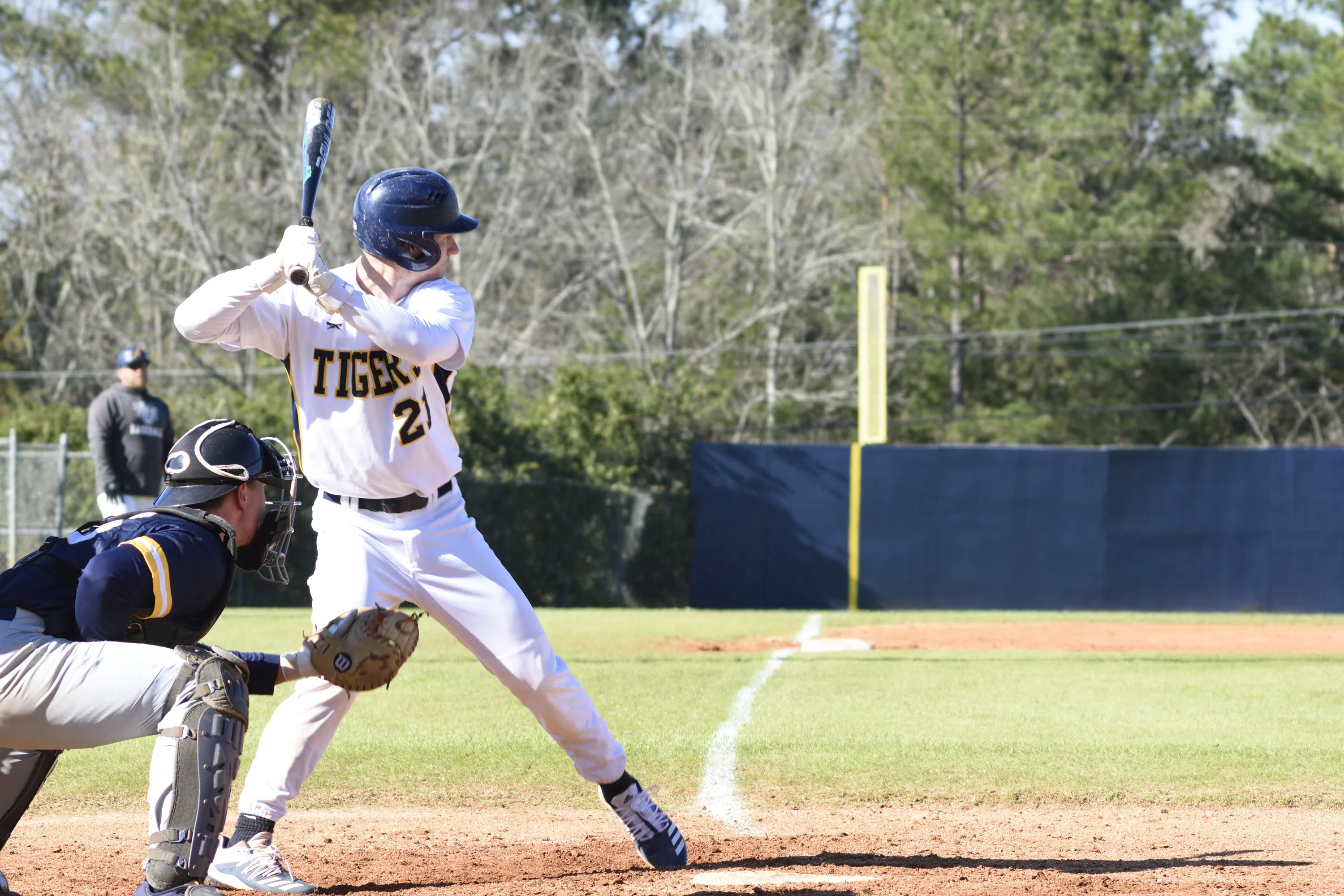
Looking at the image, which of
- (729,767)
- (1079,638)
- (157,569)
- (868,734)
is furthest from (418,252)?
(1079,638)

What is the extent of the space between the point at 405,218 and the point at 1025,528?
57.6 ft

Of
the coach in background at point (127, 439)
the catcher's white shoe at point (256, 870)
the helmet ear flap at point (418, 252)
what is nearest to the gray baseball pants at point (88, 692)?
the catcher's white shoe at point (256, 870)

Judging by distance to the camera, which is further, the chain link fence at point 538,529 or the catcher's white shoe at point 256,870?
the chain link fence at point 538,529

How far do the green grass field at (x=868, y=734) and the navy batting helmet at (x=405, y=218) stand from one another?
266cm

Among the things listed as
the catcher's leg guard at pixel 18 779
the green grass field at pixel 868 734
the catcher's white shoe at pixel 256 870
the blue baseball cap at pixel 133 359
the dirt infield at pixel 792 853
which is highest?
the blue baseball cap at pixel 133 359

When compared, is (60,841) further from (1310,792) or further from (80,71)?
(80,71)

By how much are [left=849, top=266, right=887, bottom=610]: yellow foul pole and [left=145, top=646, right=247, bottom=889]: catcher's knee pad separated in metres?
17.9

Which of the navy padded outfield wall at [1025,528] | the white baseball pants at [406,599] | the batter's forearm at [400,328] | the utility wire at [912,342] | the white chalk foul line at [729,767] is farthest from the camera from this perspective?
the utility wire at [912,342]

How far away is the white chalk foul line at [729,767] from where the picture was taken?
5.78 metres

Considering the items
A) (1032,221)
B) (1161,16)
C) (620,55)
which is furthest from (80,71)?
(1161,16)

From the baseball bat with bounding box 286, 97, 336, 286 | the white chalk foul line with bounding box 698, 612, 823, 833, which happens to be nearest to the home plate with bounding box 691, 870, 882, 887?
the white chalk foul line with bounding box 698, 612, 823, 833

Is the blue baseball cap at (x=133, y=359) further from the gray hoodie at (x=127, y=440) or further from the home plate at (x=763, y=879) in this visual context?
the home plate at (x=763, y=879)

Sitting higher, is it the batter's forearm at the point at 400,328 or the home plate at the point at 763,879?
the batter's forearm at the point at 400,328

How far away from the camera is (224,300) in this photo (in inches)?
171
